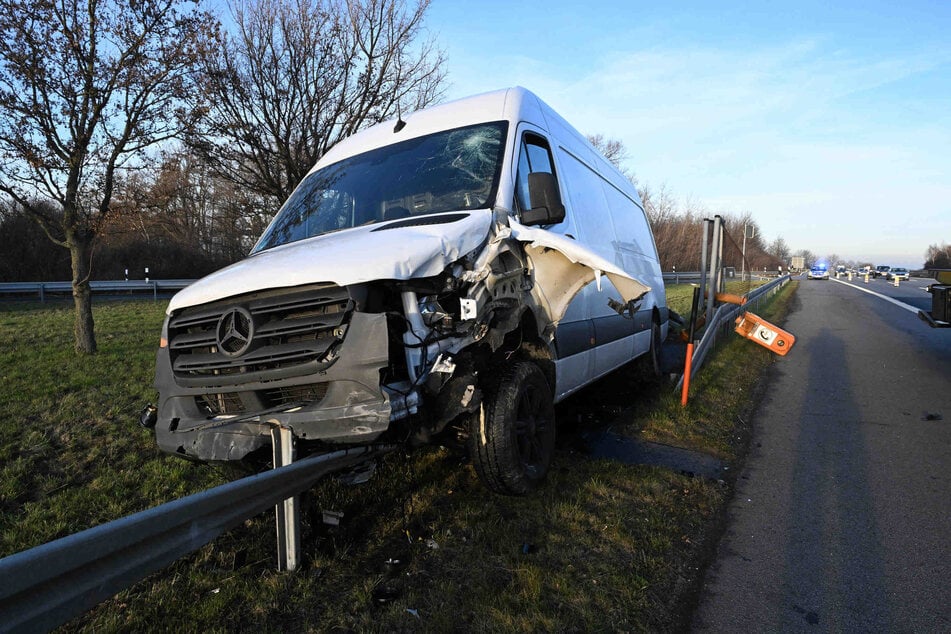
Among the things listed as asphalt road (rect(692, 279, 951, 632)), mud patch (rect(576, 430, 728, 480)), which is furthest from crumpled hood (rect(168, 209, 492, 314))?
mud patch (rect(576, 430, 728, 480))

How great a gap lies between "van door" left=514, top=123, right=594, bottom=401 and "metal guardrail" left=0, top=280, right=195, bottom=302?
17.7 m

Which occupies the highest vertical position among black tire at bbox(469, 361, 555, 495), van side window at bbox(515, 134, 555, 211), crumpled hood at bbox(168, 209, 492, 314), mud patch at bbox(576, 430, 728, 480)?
van side window at bbox(515, 134, 555, 211)

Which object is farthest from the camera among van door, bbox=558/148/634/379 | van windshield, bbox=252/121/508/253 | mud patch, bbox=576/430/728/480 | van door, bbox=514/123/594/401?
van door, bbox=558/148/634/379

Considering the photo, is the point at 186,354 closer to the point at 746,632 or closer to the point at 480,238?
the point at 480,238

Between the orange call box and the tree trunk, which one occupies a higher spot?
the tree trunk

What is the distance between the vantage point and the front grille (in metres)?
2.76

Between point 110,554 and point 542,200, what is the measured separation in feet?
9.31

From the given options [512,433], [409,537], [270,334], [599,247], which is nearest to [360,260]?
[270,334]

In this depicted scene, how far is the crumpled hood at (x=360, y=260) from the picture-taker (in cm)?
269

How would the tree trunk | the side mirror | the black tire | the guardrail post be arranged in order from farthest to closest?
the tree trunk < the side mirror < the black tire < the guardrail post

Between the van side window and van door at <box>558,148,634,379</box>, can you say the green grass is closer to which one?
van door at <box>558,148,634,379</box>

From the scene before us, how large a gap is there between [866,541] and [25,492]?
210 inches

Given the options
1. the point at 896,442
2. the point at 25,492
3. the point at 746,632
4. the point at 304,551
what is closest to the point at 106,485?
the point at 25,492

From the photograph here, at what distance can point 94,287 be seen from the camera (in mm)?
20891
